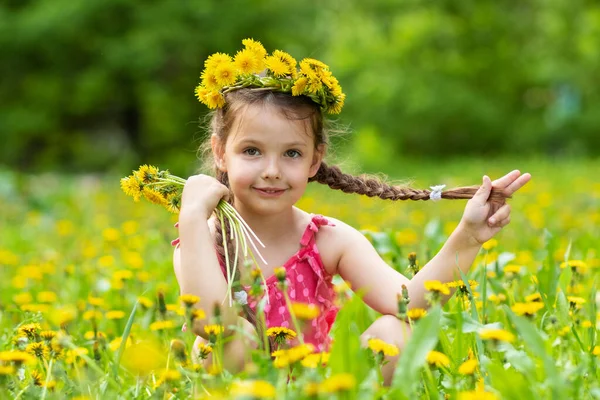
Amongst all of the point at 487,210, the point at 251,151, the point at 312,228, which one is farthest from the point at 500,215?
the point at 251,151

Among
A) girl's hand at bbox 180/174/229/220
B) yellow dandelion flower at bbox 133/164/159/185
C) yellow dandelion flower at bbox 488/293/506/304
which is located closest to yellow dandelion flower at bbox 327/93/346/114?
girl's hand at bbox 180/174/229/220

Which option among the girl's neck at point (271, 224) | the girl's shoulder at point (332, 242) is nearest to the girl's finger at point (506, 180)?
the girl's shoulder at point (332, 242)

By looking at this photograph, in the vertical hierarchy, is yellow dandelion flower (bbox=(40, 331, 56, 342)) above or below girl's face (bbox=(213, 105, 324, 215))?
below

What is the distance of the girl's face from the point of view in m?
1.97

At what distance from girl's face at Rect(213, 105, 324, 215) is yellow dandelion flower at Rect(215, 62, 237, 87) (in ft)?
0.36

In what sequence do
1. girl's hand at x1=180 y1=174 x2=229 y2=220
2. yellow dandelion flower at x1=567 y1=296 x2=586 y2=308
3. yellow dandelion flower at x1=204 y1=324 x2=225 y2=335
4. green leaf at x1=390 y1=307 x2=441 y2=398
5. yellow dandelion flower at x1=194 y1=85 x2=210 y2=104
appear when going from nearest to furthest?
green leaf at x1=390 y1=307 x2=441 y2=398, yellow dandelion flower at x1=204 y1=324 x2=225 y2=335, yellow dandelion flower at x1=567 y1=296 x2=586 y2=308, girl's hand at x1=180 y1=174 x2=229 y2=220, yellow dandelion flower at x1=194 y1=85 x2=210 y2=104

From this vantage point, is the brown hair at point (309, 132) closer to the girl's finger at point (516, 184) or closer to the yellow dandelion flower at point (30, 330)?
the girl's finger at point (516, 184)

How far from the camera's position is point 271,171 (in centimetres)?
194

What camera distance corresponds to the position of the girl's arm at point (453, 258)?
1.93 m

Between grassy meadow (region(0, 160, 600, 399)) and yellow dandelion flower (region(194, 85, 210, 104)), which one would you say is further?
yellow dandelion flower (region(194, 85, 210, 104))

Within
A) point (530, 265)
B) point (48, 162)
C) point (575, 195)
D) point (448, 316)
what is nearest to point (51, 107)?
point (48, 162)

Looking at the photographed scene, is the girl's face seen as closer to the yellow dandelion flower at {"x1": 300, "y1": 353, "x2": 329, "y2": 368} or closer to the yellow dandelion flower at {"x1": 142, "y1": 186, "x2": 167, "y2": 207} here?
the yellow dandelion flower at {"x1": 142, "y1": 186, "x2": 167, "y2": 207}

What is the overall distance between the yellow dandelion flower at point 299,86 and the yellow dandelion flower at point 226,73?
0.56ft

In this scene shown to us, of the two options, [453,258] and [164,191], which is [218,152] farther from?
[453,258]
